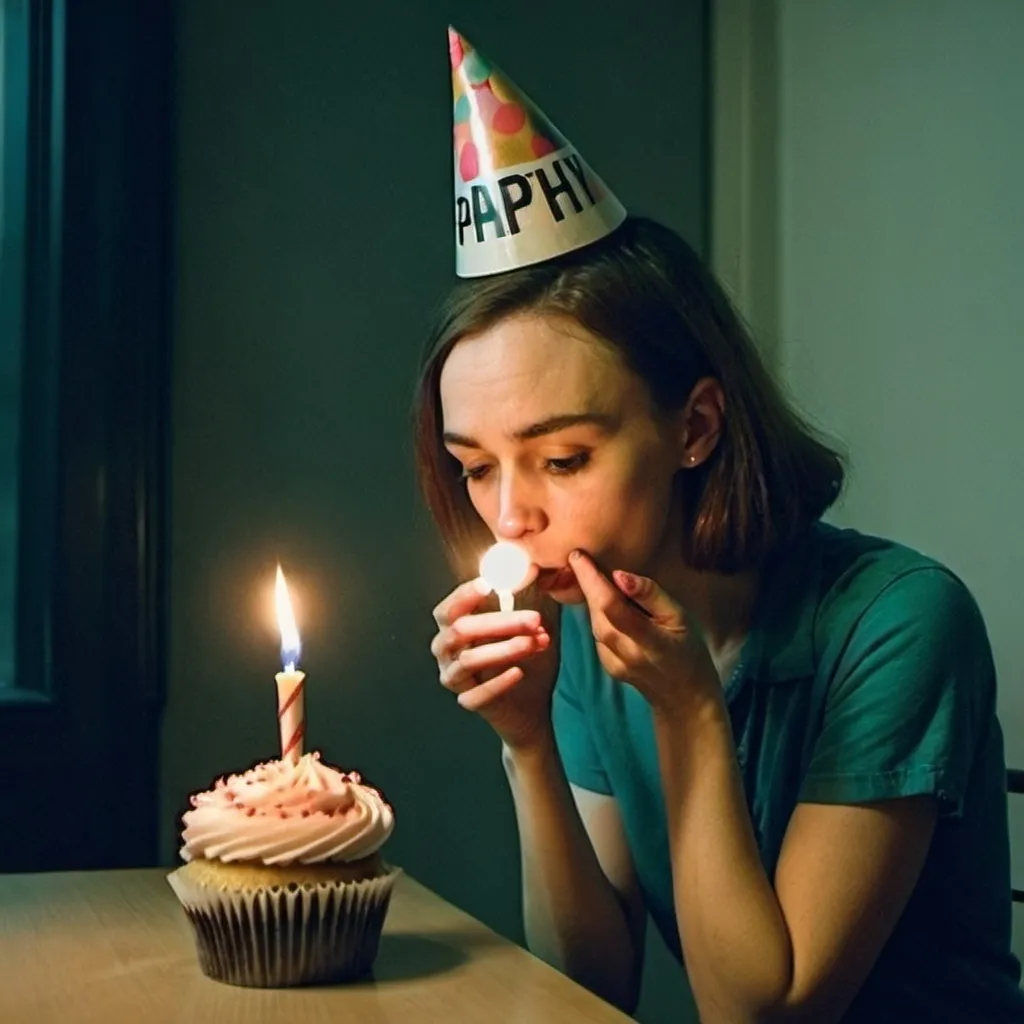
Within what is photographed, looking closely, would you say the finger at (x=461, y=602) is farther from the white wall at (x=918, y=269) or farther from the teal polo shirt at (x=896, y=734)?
the white wall at (x=918, y=269)

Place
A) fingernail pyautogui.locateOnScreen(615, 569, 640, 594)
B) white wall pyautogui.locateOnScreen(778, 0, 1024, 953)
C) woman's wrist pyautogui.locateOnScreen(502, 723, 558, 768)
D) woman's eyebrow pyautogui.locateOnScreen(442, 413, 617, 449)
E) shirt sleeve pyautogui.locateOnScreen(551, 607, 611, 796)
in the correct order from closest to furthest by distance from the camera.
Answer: fingernail pyautogui.locateOnScreen(615, 569, 640, 594) < woman's eyebrow pyautogui.locateOnScreen(442, 413, 617, 449) < woman's wrist pyautogui.locateOnScreen(502, 723, 558, 768) < shirt sleeve pyautogui.locateOnScreen(551, 607, 611, 796) < white wall pyautogui.locateOnScreen(778, 0, 1024, 953)

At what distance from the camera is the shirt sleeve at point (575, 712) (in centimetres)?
143

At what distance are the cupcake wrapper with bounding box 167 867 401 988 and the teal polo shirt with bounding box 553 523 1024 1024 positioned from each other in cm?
36

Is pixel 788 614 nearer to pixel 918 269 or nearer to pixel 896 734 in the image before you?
pixel 896 734

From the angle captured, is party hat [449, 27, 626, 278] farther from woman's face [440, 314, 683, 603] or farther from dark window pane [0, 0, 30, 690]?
dark window pane [0, 0, 30, 690]

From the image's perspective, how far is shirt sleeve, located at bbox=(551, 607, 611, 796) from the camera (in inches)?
56.1

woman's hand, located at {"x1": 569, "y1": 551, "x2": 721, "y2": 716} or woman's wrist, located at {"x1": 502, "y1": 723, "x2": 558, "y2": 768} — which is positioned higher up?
woman's hand, located at {"x1": 569, "y1": 551, "x2": 721, "y2": 716}

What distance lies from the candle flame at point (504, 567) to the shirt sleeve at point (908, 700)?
Answer: 0.27 meters

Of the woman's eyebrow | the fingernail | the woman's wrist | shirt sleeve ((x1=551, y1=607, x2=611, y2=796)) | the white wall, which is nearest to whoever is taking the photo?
the fingernail

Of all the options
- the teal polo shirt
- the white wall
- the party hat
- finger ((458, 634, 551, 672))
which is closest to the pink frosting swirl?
finger ((458, 634, 551, 672))

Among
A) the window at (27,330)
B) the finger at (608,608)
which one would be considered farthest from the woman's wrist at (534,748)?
the window at (27,330)

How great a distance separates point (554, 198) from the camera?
4.06 ft

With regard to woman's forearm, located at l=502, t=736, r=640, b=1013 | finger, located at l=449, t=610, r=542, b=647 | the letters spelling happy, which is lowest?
woman's forearm, located at l=502, t=736, r=640, b=1013

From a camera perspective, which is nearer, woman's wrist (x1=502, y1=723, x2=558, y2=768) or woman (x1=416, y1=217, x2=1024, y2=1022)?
→ woman (x1=416, y1=217, x2=1024, y2=1022)
